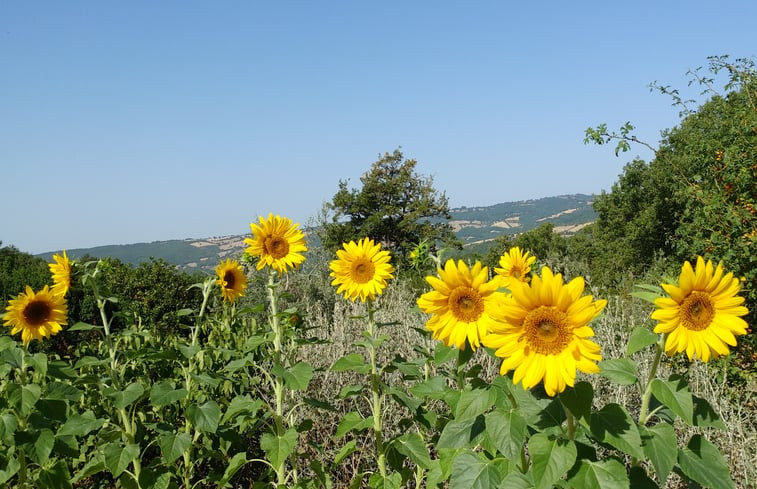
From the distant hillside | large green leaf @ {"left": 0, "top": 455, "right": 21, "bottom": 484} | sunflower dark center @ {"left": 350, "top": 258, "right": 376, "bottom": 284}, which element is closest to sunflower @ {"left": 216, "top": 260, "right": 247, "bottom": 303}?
sunflower dark center @ {"left": 350, "top": 258, "right": 376, "bottom": 284}

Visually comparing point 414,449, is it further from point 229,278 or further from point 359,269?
point 229,278

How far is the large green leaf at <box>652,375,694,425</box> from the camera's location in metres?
1.46

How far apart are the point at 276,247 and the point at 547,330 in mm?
1714

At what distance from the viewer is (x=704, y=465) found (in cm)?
154

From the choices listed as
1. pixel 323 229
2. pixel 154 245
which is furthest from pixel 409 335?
pixel 154 245

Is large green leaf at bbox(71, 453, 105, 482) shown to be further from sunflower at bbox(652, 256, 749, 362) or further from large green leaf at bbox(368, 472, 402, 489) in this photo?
sunflower at bbox(652, 256, 749, 362)

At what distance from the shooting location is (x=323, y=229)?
497 inches

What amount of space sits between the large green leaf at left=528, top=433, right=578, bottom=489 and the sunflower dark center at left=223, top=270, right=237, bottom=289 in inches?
86.6

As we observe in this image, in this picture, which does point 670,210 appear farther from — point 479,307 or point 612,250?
point 479,307

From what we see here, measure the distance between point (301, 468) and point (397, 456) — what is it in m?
1.19

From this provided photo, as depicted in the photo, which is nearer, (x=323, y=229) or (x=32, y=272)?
(x=32, y=272)

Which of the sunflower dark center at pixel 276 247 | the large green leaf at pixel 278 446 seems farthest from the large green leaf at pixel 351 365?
the sunflower dark center at pixel 276 247

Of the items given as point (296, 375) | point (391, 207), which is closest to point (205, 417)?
point (296, 375)

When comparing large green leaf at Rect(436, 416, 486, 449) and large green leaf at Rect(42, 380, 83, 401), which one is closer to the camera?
large green leaf at Rect(436, 416, 486, 449)
